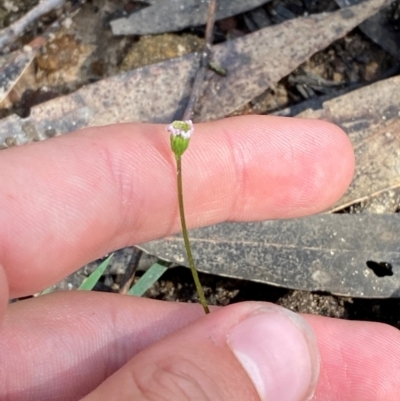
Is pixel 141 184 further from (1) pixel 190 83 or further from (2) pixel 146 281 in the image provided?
(1) pixel 190 83

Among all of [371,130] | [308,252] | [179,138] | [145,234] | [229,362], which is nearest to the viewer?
[229,362]

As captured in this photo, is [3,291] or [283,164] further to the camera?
[283,164]

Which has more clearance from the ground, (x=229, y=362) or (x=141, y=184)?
(x=141, y=184)

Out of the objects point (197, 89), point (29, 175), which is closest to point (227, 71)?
point (197, 89)

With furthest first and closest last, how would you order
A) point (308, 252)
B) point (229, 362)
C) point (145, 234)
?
point (308, 252)
point (145, 234)
point (229, 362)

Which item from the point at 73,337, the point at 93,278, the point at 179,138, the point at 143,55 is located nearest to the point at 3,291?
the point at 73,337

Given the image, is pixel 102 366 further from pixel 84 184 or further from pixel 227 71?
pixel 227 71

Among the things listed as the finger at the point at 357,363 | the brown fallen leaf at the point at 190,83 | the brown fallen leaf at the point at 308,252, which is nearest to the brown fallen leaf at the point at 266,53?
the brown fallen leaf at the point at 190,83

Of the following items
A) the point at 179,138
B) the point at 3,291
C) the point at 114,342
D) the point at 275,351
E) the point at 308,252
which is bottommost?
the point at 308,252
